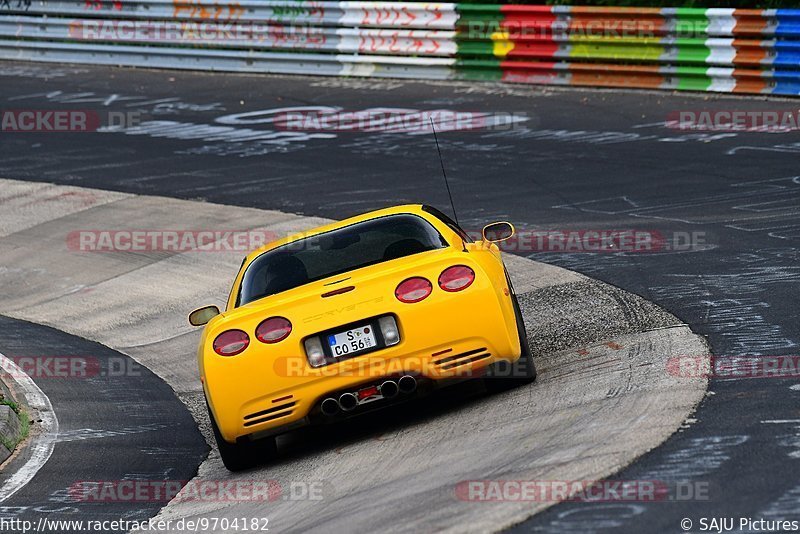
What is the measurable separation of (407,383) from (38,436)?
2.84 metres

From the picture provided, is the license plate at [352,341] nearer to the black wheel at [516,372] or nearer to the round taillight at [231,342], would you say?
the round taillight at [231,342]

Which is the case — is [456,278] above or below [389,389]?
above

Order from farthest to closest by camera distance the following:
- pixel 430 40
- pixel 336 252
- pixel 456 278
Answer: pixel 430 40
pixel 336 252
pixel 456 278

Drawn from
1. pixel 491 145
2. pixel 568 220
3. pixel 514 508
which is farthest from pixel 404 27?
pixel 514 508

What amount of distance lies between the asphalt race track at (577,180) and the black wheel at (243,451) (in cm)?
231

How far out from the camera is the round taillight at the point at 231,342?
6.96 m

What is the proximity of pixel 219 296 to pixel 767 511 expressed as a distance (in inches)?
305

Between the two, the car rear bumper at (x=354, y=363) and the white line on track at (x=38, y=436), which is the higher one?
the car rear bumper at (x=354, y=363)

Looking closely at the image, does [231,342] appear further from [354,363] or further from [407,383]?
[407,383]

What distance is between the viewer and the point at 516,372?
7.37 m

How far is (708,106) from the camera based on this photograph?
674 inches

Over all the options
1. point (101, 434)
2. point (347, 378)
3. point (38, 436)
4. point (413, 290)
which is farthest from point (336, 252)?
point (38, 436)

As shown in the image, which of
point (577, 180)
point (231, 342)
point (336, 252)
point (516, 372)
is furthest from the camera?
point (577, 180)

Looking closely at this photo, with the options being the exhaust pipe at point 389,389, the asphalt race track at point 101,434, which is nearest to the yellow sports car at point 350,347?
the exhaust pipe at point 389,389
